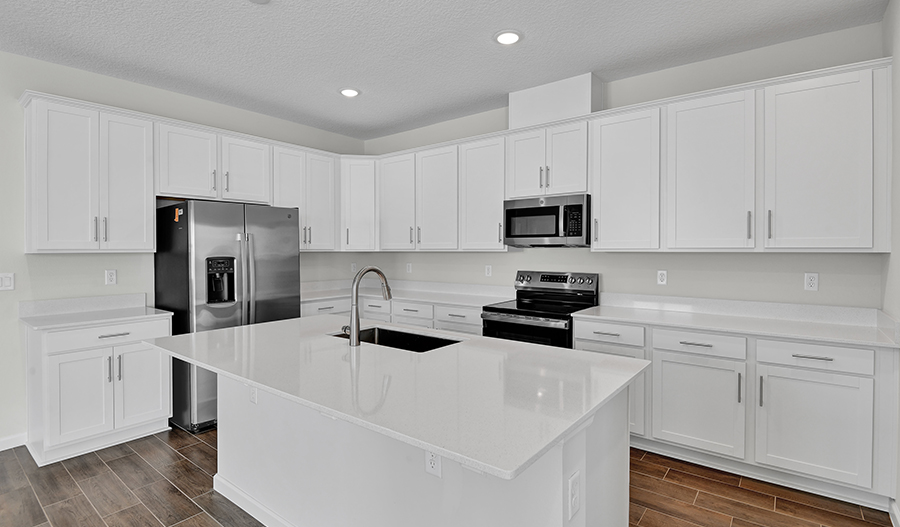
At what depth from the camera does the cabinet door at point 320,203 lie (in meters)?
4.54

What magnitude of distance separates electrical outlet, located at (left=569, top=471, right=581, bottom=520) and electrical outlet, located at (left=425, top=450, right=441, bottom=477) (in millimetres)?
438

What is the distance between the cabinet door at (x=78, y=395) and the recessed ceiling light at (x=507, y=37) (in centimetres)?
334

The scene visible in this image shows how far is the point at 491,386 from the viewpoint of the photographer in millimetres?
1533

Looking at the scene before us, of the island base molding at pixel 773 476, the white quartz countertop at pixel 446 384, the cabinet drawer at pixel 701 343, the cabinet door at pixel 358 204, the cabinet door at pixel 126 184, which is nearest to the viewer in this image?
the white quartz countertop at pixel 446 384

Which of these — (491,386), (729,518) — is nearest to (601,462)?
(491,386)

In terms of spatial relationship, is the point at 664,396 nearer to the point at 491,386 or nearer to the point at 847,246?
the point at 847,246

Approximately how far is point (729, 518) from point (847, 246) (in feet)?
5.34

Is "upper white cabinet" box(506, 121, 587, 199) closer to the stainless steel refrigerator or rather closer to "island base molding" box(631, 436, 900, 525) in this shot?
"island base molding" box(631, 436, 900, 525)

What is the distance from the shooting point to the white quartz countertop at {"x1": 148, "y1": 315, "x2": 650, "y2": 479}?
1115mm

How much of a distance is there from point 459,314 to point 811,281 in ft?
8.32

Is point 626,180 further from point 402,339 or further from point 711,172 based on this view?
point 402,339

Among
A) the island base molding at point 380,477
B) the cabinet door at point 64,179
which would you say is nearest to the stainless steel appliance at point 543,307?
the island base molding at point 380,477

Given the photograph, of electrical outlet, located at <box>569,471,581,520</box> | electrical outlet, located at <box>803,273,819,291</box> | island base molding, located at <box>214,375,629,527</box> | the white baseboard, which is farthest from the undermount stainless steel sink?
the white baseboard

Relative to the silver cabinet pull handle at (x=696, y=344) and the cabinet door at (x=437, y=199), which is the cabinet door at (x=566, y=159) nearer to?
the cabinet door at (x=437, y=199)
